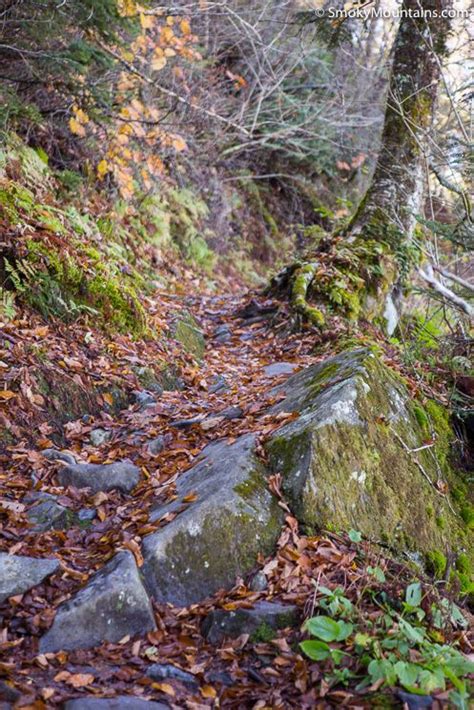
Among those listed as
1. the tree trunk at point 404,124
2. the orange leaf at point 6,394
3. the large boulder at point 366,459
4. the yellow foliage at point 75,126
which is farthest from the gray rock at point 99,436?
the tree trunk at point 404,124

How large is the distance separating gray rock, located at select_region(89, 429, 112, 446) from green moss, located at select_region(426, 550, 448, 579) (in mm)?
2706

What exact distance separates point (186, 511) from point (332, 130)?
14.6 metres

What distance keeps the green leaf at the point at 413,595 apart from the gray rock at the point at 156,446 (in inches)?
94.3

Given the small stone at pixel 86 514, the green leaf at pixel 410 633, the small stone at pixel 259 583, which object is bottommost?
the small stone at pixel 86 514

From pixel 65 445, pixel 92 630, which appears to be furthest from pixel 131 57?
pixel 92 630

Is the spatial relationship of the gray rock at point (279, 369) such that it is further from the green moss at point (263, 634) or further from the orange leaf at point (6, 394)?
the green moss at point (263, 634)

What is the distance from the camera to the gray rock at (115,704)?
7.80 ft

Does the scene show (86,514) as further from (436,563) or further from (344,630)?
(436,563)

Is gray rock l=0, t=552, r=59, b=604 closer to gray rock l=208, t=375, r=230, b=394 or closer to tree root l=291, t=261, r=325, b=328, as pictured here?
gray rock l=208, t=375, r=230, b=394

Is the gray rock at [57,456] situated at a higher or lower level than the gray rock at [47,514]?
higher

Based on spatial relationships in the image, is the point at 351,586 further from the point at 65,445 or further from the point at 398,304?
the point at 398,304

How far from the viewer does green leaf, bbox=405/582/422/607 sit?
9.27 ft

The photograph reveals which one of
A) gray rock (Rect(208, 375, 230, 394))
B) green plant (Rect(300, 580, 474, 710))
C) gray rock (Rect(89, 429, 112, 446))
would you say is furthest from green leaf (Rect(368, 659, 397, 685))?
gray rock (Rect(208, 375, 230, 394))

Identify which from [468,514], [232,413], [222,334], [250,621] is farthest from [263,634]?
[222,334]
